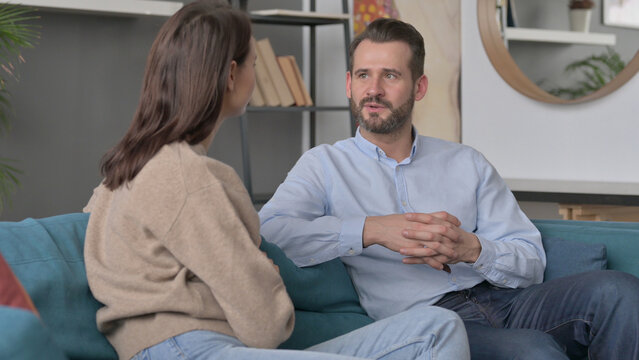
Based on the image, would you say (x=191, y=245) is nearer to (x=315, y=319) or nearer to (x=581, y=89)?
(x=315, y=319)

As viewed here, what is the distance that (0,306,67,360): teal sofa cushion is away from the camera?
3.21 feet

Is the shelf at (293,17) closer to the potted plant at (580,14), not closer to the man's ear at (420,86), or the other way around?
the potted plant at (580,14)

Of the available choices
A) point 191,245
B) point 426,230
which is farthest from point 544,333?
point 191,245

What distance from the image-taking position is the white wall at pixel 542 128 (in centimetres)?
387

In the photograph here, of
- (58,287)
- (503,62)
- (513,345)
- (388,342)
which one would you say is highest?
(503,62)

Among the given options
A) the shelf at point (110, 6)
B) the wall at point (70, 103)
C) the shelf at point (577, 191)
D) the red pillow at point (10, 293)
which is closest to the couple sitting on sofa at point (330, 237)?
the red pillow at point (10, 293)

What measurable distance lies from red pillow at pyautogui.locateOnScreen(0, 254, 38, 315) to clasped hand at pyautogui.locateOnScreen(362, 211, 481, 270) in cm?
102

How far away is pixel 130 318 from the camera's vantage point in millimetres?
1449

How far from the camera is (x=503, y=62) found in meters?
4.36

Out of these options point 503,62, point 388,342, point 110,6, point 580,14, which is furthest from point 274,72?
point 388,342

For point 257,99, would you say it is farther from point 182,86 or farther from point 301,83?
point 182,86

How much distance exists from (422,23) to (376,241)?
2.86m

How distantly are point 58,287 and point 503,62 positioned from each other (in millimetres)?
3304

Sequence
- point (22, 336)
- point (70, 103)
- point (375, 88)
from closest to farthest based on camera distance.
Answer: point (22, 336)
point (375, 88)
point (70, 103)
